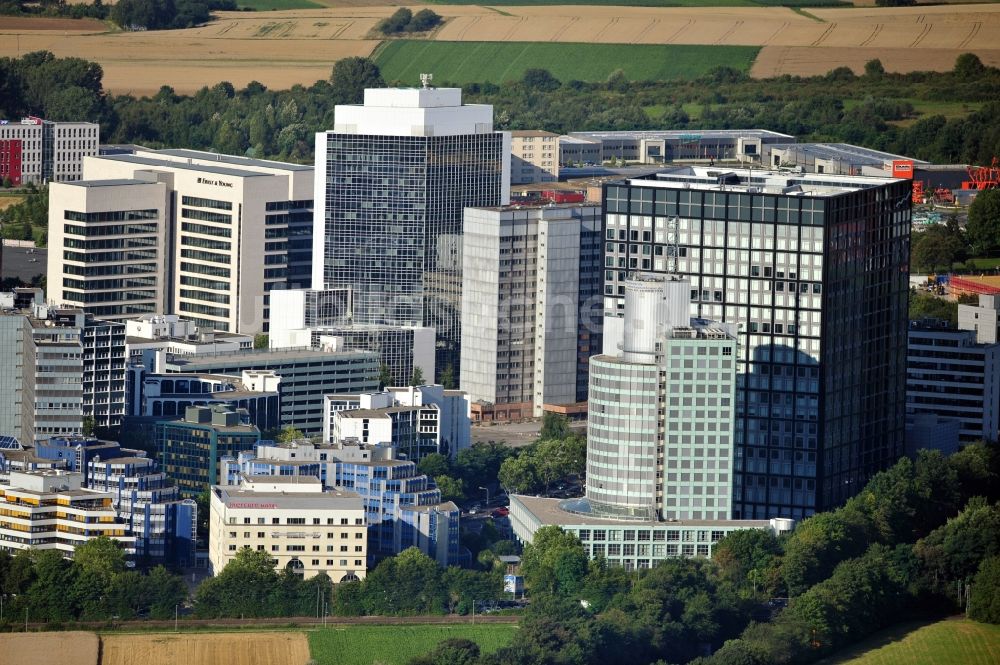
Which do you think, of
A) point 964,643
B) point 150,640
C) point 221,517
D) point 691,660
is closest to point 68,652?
point 150,640

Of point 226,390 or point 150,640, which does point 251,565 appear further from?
point 226,390

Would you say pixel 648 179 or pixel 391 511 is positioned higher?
pixel 648 179

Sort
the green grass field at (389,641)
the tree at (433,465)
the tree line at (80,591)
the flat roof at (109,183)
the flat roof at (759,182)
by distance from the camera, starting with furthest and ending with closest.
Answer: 1. the flat roof at (109,183)
2. the tree at (433,465)
3. the flat roof at (759,182)
4. the tree line at (80,591)
5. the green grass field at (389,641)

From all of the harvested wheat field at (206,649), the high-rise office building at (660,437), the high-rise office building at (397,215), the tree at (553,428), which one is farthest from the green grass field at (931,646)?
the high-rise office building at (397,215)

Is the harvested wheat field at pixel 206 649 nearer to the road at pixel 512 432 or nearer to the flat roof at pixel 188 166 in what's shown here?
the road at pixel 512 432

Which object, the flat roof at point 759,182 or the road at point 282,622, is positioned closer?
the road at point 282,622
